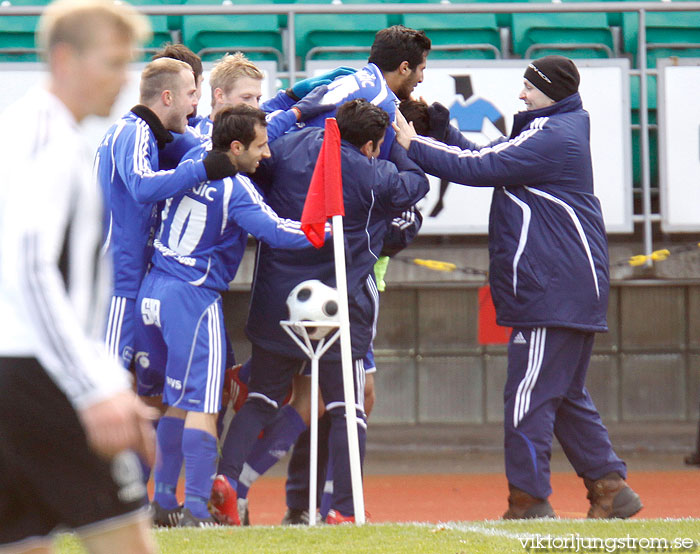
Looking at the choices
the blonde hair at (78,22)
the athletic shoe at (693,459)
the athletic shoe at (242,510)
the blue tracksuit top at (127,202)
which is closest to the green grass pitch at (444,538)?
the athletic shoe at (242,510)

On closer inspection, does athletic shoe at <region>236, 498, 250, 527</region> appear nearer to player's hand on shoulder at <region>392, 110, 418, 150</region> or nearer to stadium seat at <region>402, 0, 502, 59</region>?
player's hand on shoulder at <region>392, 110, 418, 150</region>

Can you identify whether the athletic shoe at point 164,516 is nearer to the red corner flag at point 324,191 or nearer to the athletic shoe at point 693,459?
the red corner flag at point 324,191

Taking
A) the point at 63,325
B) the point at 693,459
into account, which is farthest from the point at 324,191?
the point at 693,459

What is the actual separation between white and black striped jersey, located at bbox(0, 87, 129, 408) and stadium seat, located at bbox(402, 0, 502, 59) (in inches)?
262

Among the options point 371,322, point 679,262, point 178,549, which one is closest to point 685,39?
point 679,262

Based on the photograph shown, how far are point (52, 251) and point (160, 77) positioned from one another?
10.0ft

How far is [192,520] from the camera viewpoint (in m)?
4.64

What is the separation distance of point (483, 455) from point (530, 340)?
408 cm

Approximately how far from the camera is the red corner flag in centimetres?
465

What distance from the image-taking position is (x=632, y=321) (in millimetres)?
9133

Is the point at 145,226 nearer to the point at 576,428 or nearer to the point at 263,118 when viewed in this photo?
the point at 263,118

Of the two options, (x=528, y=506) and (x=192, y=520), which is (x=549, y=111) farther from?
(x=192, y=520)

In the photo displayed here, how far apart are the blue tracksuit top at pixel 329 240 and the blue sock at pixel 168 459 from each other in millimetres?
524

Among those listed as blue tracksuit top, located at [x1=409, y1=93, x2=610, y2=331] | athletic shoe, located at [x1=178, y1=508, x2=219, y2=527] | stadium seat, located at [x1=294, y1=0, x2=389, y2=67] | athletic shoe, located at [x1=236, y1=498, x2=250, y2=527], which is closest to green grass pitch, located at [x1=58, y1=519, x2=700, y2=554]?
athletic shoe, located at [x1=178, y1=508, x2=219, y2=527]
